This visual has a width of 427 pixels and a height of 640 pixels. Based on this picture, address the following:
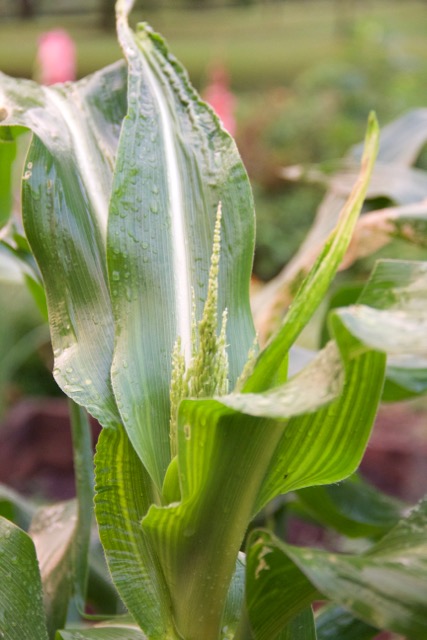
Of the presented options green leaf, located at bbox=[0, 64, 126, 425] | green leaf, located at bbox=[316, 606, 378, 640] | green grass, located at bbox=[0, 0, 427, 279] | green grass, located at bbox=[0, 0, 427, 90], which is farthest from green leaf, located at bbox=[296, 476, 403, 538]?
→ green grass, located at bbox=[0, 0, 427, 90]

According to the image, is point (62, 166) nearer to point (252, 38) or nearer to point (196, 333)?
point (196, 333)

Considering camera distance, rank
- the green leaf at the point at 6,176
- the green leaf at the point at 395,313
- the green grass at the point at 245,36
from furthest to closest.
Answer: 1. the green grass at the point at 245,36
2. the green leaf at the point at 6,176
3. the green leaf at the point at 395,313

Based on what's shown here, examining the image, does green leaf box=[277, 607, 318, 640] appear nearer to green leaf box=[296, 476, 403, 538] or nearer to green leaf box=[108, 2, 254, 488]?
green leaf box=[108, 2, 254, 488]

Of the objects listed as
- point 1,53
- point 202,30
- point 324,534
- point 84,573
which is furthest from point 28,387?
point 202,30

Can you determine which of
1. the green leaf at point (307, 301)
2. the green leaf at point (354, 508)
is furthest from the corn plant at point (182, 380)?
the green leaf at point (354, 508)

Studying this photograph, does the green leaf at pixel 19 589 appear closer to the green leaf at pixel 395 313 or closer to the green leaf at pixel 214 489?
the green leaf at pixel 214 489

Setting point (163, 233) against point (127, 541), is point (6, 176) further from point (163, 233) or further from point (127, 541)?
point (127, 541)

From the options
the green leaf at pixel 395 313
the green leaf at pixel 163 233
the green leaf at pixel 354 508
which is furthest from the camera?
the green leaf at pixel 354 508
